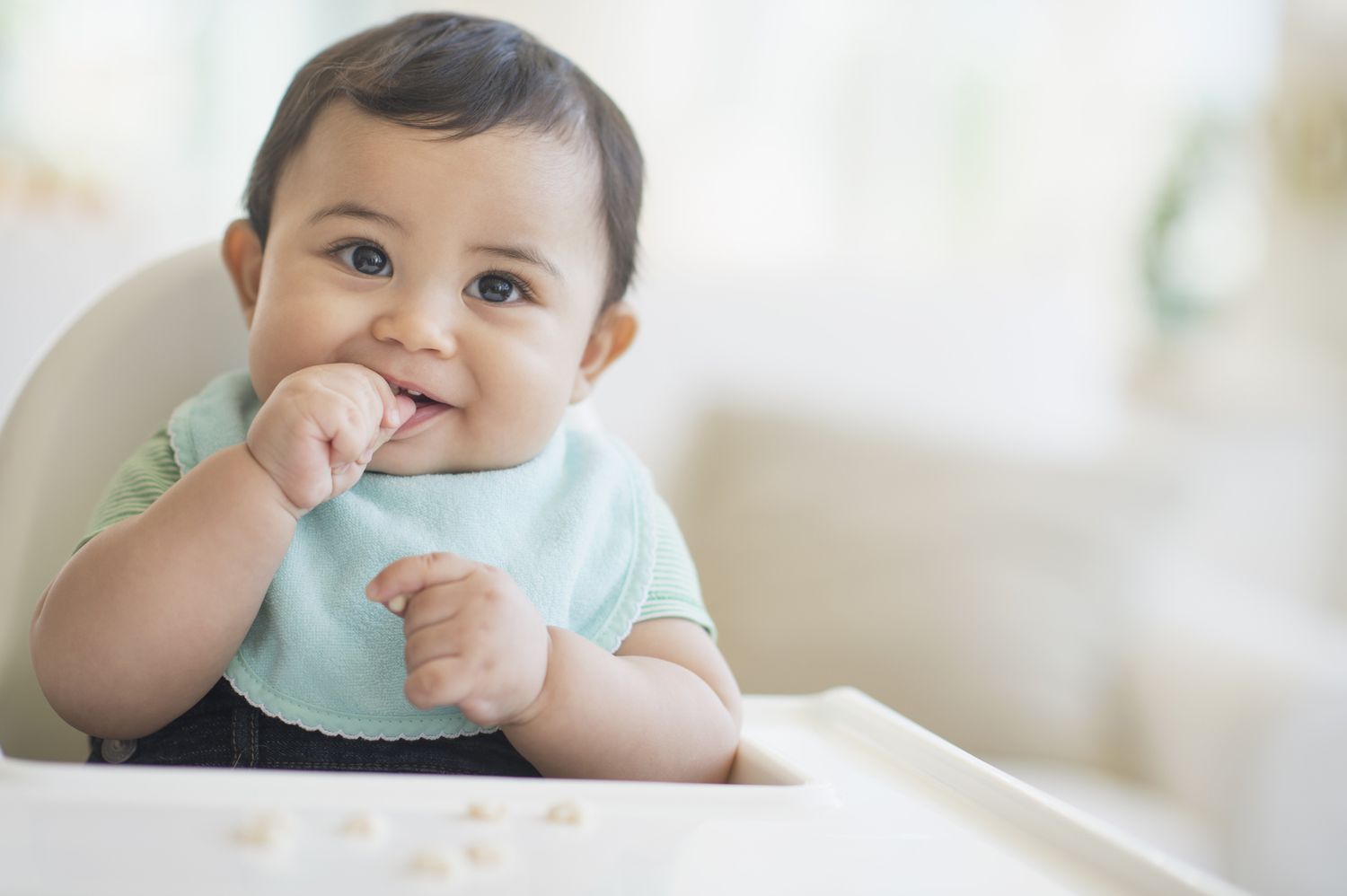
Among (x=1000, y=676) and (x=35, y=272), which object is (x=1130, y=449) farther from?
(x=35, y=272)

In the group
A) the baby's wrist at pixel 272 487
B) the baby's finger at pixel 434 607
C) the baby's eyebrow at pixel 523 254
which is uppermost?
the baby's eyebrow at pixel 523 254

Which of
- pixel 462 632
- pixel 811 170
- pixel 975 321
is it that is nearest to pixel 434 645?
pixel 462 632

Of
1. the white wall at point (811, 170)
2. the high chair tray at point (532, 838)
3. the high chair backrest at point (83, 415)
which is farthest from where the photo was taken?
the white wall at point (811, 170)

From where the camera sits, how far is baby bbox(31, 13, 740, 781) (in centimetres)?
64

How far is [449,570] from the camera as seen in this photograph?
60 cm

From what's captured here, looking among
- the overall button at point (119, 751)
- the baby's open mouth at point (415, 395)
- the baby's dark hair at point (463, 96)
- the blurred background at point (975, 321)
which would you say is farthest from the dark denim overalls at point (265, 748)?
the blurred background at point (975, 321)

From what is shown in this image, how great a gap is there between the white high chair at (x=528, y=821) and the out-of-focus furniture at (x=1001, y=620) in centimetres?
99

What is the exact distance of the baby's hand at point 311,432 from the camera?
0.64m

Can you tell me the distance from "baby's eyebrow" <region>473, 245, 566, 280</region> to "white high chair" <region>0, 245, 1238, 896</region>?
327 mm

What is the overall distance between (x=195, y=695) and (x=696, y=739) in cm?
29

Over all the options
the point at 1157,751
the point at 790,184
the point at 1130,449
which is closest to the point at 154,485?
the point at 1157,751

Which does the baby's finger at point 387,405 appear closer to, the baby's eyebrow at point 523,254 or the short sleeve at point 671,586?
the baby's eyebrow at point 523,254

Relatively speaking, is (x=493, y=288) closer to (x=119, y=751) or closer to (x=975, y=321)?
(x=119, y=751)

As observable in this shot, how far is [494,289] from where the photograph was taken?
783 millimetres
